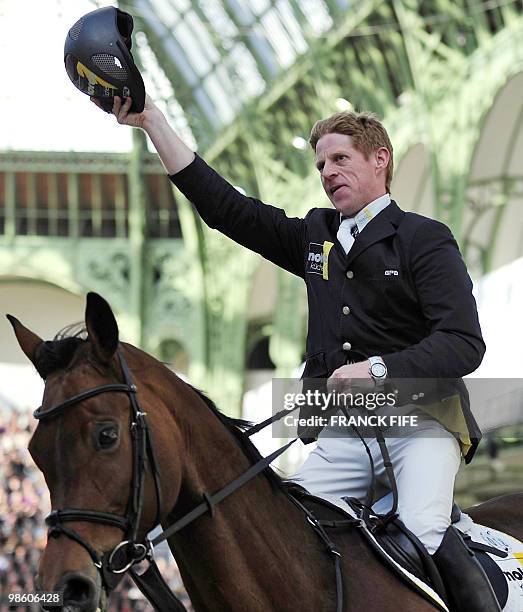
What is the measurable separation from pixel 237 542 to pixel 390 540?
0.61m

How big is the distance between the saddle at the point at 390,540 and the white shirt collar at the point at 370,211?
39.0 inches

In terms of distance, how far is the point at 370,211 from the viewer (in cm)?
437

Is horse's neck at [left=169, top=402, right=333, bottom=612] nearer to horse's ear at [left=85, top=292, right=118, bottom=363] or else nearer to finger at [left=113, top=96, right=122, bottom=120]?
horse's ear at [left=85, top=292, right=118, bottom=363]

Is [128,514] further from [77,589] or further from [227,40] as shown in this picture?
[227,40]

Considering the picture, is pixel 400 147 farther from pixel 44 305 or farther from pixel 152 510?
pixel 152 510

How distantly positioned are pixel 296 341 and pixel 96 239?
926 cm

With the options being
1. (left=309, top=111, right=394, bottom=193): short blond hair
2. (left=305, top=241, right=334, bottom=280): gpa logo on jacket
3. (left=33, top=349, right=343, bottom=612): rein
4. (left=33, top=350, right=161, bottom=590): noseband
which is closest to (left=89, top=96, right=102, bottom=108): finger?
(left=309, top=111, right=394, bottom=193): short blond hair

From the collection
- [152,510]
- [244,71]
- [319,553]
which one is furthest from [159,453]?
[244,71]

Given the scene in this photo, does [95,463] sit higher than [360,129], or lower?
lower

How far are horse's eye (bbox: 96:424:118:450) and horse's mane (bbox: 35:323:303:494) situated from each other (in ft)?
0.81

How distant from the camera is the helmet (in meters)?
4.08

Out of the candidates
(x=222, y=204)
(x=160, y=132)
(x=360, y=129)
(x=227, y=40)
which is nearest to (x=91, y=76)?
(x=160, y=132)

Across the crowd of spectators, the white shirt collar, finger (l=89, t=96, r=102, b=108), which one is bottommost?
the crowd of spectators

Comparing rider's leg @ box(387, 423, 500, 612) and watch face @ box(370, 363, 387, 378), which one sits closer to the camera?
watch face @ box(370, 363, 387, 378)
